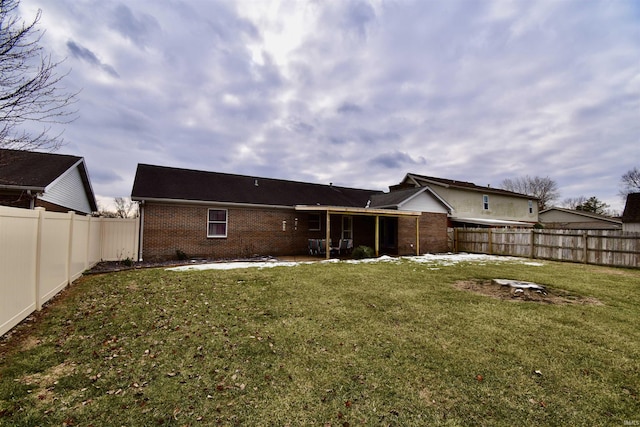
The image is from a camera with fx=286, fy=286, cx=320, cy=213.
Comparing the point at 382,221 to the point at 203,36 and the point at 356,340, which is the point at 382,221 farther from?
the point at 356,340

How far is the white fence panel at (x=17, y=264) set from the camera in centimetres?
404

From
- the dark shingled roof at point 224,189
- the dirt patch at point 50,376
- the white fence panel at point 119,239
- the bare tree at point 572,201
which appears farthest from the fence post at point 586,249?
the bare tree at point 572,201

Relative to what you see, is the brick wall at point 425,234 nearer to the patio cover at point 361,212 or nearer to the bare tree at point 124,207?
the patio cover at point 361,212

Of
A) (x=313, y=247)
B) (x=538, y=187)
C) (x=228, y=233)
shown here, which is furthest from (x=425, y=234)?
(x=538, y=187)

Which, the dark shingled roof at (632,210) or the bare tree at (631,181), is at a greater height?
the bare tree at (631,181)

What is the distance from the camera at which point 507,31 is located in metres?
10.2

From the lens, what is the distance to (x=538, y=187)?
4944 cm

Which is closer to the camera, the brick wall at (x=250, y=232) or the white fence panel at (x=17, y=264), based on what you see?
the white fence panel at (x=17, y=264)

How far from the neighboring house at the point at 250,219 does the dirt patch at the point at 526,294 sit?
7261 millimetres

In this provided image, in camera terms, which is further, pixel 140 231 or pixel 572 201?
pixel 572 201

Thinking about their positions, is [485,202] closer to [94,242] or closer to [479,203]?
[479,203]

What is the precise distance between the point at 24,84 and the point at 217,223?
900cm

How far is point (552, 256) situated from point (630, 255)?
290 centimetres

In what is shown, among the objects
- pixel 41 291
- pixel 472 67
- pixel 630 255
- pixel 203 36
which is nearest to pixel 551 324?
pixel 41 291
